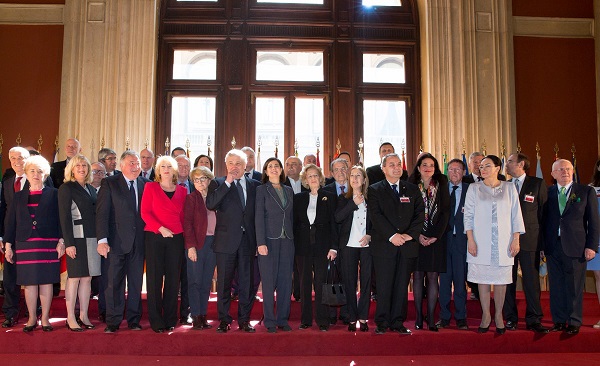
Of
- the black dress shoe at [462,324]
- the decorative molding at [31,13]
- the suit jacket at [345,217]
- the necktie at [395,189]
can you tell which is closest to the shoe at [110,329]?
the suit jacket at [345,217]

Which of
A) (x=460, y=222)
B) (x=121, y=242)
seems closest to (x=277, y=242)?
(x=121, y=242)

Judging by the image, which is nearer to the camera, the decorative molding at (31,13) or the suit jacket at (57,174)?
the suit jacket at (57,174)

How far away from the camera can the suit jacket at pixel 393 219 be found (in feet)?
16.2

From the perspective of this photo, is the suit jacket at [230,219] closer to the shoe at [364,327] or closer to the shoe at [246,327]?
the shoe at [246,327]

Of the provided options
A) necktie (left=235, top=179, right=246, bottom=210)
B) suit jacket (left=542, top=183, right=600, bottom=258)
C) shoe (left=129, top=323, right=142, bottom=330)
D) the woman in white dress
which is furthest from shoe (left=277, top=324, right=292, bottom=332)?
suit jacket (left=542, top=183, right=600, bottom=258)

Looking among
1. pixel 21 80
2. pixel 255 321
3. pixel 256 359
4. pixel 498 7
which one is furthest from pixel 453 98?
pixel 21 80

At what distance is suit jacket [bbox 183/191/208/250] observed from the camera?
5000mm

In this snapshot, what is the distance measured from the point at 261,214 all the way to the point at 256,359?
121 cm

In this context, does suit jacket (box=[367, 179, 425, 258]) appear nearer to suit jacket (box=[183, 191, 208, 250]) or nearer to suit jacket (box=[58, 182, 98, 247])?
suit jacket (box=[183, 191, 208, 250])

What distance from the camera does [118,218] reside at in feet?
16.3

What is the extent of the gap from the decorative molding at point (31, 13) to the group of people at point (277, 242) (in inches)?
148

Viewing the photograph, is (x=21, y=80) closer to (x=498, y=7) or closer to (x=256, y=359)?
(x=256, y=359)

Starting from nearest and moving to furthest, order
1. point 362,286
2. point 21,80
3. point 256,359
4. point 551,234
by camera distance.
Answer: point 256,359
point 362,286
point 551,234
point 21,80

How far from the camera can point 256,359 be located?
4.57 meters
